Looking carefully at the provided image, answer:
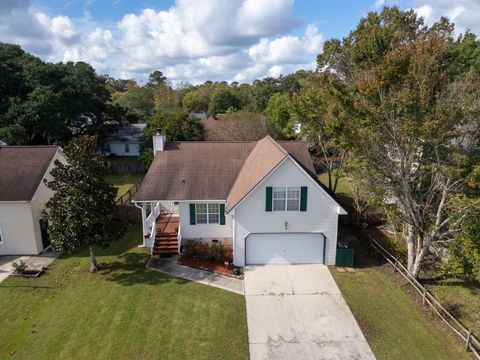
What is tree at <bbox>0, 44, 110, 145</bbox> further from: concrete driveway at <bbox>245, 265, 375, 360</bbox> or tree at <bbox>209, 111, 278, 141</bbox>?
concrete driveway at <bbox>245, 265, 375, 360</bbox>

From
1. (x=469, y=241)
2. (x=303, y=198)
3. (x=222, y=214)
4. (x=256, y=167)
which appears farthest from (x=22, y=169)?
(x=469, y=241)

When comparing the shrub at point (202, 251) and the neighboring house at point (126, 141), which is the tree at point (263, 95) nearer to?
the neighboring house at point (126, 141)

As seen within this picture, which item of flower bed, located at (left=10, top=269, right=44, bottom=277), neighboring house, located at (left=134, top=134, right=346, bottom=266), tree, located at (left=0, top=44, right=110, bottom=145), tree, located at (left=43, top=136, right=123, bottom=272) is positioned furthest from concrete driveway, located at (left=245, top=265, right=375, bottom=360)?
tree, located at (left=0, top=44, right=110, bottom=145)

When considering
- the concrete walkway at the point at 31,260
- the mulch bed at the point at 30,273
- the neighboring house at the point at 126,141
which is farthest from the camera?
the neighboring house at the point at 126,141

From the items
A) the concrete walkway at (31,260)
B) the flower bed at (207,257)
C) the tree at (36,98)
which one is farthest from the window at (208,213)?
the tree at (36,98)

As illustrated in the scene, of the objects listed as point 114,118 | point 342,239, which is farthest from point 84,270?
point 114,118

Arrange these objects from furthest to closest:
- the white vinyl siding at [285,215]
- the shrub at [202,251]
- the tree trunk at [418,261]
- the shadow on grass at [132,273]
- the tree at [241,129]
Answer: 1. the tree at [241,129]
2. the shrub at [202,251]
3. the white vinyl siding at [285,215]
4. the shadow on grass at [132,273]
5. the tree trunk at [418,261]
